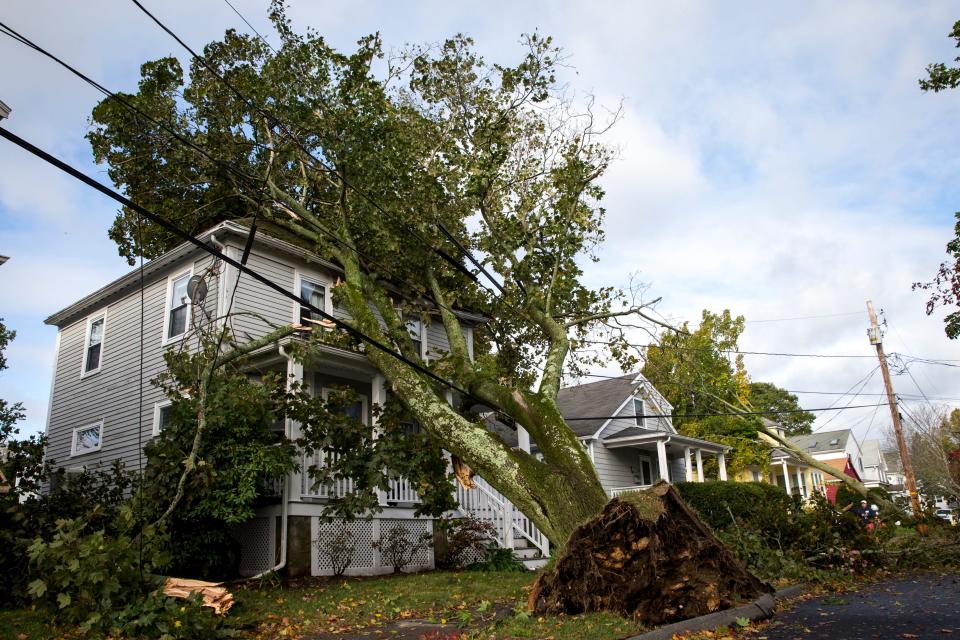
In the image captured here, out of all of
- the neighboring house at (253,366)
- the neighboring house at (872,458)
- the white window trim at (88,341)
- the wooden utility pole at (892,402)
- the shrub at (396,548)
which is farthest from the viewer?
the neighboring house at (872,458)

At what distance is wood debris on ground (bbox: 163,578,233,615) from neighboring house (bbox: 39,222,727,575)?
4.42 metres

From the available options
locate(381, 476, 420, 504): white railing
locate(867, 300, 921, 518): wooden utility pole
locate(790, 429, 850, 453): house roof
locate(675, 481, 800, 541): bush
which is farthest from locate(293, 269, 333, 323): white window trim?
locate(790, 429, 850, 453): house roof

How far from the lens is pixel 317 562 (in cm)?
1208

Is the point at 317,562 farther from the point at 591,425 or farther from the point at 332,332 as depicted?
the point at 591,425

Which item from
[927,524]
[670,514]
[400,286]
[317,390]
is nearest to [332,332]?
[317,390]

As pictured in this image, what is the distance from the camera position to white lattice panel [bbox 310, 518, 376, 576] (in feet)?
39.7

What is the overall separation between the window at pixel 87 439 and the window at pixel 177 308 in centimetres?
335

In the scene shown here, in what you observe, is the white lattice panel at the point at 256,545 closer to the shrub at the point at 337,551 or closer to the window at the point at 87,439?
the shrub at the point at 337,551

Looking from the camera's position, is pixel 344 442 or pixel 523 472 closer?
pixel 523 472

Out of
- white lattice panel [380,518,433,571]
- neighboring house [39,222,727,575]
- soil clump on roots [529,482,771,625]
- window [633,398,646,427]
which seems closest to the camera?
soil clump on roots [529,482,771,625]

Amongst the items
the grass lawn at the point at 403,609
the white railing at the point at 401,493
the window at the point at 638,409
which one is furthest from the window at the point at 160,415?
the window at the point at 638,409

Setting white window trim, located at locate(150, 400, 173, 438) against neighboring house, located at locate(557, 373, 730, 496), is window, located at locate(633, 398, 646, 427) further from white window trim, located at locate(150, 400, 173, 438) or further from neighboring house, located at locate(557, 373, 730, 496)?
white window trim, located at locate(150, 400, 173, 438)

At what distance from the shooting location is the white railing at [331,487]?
1202 centimetres

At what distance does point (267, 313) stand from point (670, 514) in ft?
32.7
